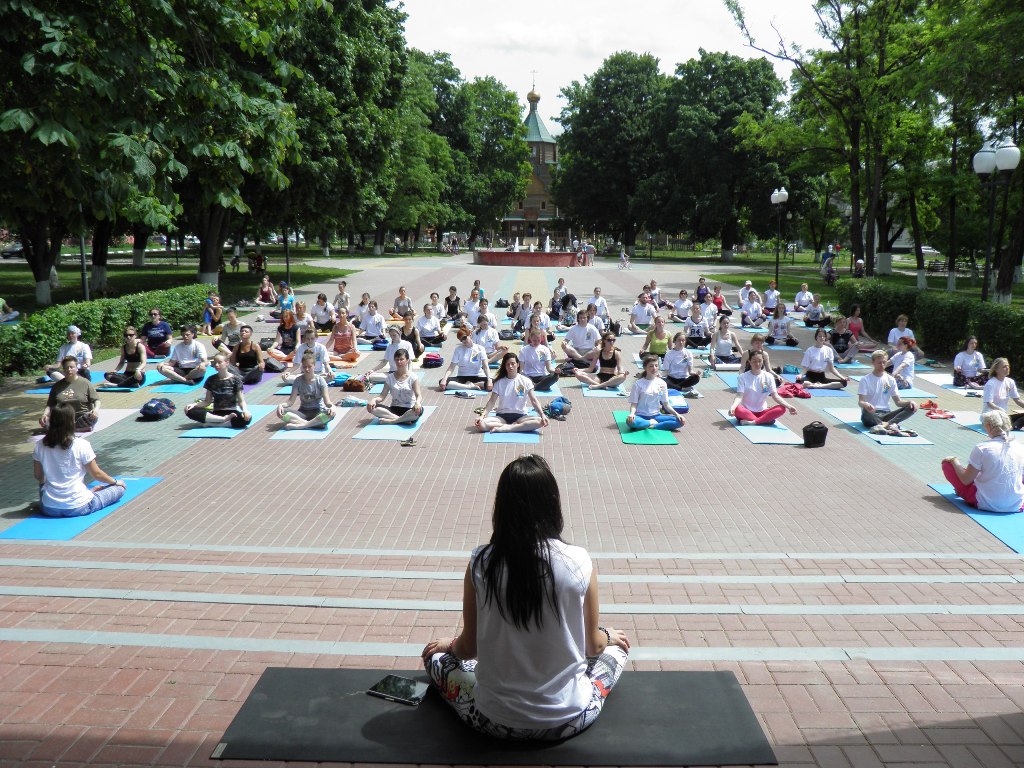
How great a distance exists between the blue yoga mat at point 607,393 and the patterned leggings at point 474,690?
37.7ft

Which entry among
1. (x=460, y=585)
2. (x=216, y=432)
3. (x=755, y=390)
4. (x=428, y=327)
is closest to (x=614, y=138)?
(x=428, y=327)

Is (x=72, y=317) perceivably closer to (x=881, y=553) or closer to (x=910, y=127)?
(x=881, y=553)

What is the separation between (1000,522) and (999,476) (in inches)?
21.7

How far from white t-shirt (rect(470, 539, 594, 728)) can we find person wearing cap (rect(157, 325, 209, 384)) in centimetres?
1413

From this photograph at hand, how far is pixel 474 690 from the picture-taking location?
4.44 meters

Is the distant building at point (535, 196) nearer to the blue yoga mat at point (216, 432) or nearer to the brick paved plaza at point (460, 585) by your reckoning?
the blue yoga mat at point (216, 432)

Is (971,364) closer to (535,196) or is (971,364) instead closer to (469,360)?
(469,360)

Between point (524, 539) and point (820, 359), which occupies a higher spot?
point (524, 539)

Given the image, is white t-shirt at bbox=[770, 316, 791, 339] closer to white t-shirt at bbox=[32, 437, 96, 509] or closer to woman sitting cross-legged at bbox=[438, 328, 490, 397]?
woman sitting cross-legged at bbox=[438, 328, 490, 397]

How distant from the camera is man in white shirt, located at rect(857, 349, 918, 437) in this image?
43.5ft

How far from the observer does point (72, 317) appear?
64.4 ft

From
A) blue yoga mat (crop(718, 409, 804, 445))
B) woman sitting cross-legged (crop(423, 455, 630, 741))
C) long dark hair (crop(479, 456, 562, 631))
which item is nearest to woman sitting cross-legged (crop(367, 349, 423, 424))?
blue yoga mat (crop(718, 409, 804, 445))

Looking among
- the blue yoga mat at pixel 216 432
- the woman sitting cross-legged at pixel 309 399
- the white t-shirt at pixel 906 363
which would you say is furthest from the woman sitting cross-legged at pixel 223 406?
the white t-shirt at pixel 906 363

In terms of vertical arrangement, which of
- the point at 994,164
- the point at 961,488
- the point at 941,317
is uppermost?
the point at 994,164
